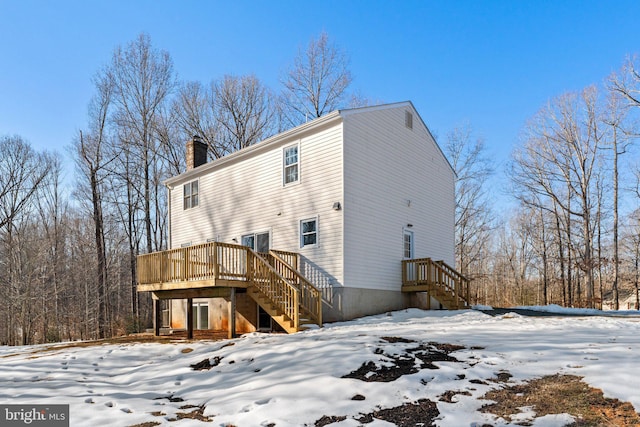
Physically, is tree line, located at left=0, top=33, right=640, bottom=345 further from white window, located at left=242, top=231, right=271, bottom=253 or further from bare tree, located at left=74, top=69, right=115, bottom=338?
white window, located at left=242, top=231, right=271, bottom=253

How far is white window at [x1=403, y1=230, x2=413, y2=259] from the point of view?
48.8ft

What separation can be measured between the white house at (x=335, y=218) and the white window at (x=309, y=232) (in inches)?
1.2

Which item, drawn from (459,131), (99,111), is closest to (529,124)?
(459,131)

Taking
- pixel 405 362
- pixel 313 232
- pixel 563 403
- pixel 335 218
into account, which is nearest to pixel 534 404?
pixel 563 403

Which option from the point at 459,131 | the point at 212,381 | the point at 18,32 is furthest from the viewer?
the point at 459,131

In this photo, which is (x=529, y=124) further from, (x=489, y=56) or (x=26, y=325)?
(x=26, y=325)

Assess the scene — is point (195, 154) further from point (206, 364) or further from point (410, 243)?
point (206, 364)

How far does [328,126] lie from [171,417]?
9.69 m

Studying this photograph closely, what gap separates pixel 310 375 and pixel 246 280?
613 centimetres

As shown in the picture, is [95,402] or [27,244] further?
[27,244]

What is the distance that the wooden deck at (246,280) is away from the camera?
439 inches

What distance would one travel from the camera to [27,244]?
27.3m

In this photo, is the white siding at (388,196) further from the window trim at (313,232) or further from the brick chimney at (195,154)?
the brick chimney at (195,154)

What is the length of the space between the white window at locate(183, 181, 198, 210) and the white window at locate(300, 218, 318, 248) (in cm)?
639
